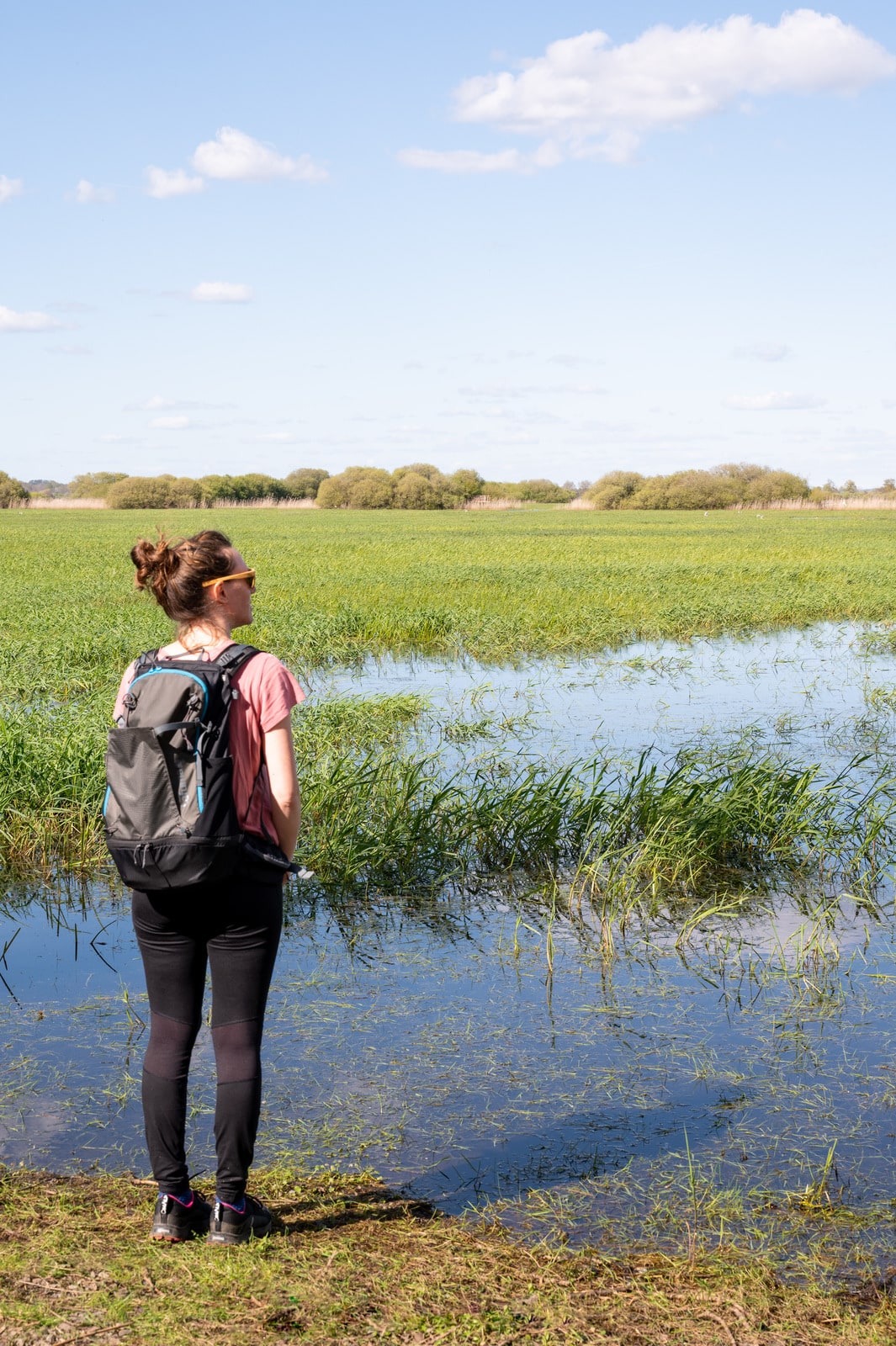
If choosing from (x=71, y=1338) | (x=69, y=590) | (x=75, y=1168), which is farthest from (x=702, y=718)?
(x=69, y=590)

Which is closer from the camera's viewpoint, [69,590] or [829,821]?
[829,821]

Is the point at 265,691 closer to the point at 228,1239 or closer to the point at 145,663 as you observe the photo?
the point at 145,663

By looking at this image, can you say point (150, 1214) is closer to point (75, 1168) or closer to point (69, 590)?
point (75, 1168)

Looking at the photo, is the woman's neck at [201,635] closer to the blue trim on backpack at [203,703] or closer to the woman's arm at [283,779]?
the blue trim on backpack at [203,703]

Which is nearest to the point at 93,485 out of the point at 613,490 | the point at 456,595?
the point at 613,490

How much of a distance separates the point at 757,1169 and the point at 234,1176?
1823mm

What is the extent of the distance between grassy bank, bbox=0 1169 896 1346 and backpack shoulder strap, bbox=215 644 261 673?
1.65 m

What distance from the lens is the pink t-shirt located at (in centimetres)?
330

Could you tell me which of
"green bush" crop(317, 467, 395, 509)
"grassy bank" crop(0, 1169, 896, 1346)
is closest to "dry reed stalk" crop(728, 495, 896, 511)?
"green bush" crop(317, 467, 395, 509)

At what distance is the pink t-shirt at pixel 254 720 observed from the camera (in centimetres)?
330

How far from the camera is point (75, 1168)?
402 cm

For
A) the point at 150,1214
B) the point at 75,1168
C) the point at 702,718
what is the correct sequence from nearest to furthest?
1. the point at 150,1214
2. the point at 75,1168
3. the point at 702,718

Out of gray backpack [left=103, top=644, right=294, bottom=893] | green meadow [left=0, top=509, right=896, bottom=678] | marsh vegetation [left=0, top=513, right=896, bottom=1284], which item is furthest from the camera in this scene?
green meadow [left=0, top=509, right=896, bottom=678]

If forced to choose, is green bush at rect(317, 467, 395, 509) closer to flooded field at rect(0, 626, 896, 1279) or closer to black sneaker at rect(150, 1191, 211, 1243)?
flooded field at rect(0, 626, 896, 1279)
